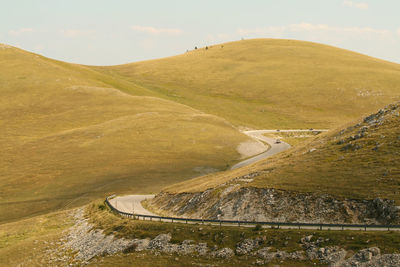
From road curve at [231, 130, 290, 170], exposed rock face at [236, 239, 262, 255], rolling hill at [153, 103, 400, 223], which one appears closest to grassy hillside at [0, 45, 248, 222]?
road curve at [231, 130, 290, 170]

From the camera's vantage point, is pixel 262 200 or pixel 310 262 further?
pixel 262 200

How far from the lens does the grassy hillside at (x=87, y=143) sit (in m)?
77.4

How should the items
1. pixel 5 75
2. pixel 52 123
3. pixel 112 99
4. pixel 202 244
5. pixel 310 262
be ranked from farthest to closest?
pixel 5 75
pixel 112 99
pixel 52 123
pixel 202 244
pixel 310 262

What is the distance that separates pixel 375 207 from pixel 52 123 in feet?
315

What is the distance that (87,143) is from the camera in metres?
99.8

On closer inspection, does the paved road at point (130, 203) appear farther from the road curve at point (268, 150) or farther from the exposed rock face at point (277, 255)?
the road curve at point (268, 150)

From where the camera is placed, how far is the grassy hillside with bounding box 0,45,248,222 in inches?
3049

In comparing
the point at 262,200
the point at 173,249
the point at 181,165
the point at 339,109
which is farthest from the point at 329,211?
the point at 339,109

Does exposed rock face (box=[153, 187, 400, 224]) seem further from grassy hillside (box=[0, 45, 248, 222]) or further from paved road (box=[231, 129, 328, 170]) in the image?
paved road (box=[231, 129, 328, 170])

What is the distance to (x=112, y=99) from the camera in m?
140

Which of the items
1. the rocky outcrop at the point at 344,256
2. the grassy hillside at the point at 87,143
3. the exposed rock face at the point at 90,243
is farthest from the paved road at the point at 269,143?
the rocky outcrop at the point at 344,256

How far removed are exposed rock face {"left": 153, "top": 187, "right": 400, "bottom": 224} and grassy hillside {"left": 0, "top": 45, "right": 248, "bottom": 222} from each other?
79.7ft

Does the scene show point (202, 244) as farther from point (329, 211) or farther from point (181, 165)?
point (181, 165)

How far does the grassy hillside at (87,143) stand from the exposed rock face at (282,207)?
2429cm
